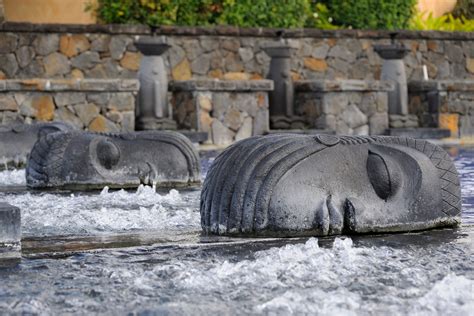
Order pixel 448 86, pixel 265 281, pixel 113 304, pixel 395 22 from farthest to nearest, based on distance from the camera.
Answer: pixel 395 22
pixel 448 86
pixel 265 281
pixel 113 304

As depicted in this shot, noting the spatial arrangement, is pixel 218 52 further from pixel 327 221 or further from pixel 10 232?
pixel 10 232

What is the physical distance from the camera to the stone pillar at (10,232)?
17.4 ft

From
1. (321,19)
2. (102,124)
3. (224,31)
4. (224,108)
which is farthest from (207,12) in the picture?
(102,124)

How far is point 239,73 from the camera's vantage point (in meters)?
19.5

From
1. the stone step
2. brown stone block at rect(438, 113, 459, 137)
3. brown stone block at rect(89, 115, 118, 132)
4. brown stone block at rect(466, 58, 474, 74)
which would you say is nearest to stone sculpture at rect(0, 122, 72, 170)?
brown stone block at rect(89, 115, 118, 132)

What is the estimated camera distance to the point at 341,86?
17.2 m

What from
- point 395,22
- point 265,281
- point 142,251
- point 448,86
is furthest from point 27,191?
point 395,22

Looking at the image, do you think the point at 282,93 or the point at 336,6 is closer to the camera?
the point at 282,93

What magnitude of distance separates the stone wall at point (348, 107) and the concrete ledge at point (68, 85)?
299 centimetres

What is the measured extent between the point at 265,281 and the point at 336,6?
1741cm

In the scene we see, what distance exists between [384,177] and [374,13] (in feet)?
50.9

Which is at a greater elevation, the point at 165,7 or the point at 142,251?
the point at 165,7

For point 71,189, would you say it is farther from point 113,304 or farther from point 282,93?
point 282,93

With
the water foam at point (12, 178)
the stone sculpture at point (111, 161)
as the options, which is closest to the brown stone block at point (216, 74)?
the water foam at point (12, 178)
